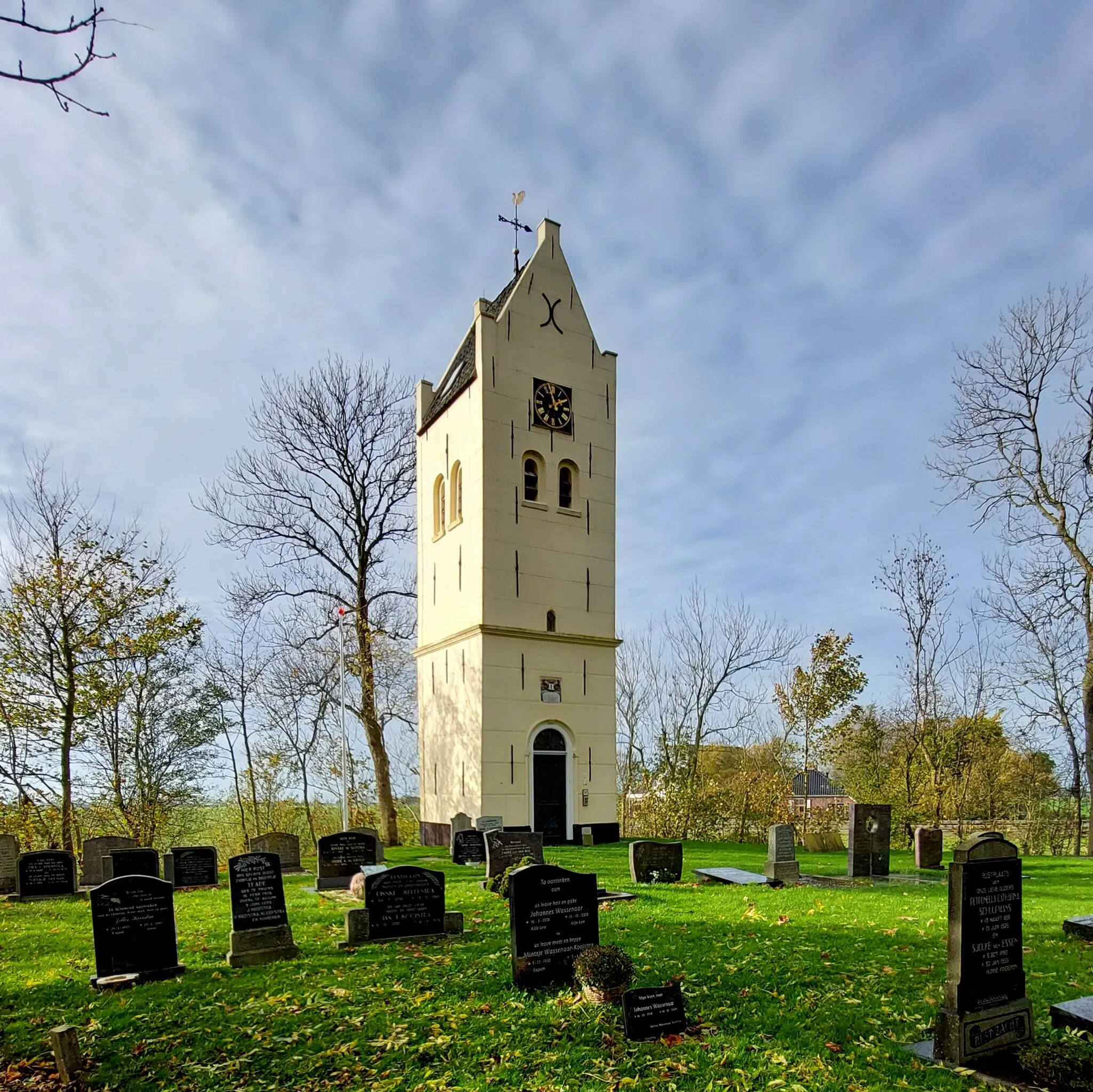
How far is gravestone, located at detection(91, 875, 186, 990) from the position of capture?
759 cm

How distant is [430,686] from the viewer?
23.6 metres

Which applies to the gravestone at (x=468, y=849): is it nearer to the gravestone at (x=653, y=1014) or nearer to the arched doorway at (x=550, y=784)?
the arched doorway at (x=550, y=784)

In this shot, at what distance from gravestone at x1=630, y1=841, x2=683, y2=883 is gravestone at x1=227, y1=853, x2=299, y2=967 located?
699 cm

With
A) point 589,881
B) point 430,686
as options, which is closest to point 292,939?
point 589,881

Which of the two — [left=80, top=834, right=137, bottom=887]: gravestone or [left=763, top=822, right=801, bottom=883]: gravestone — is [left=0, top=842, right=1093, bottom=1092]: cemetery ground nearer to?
[left=763, top=822, right=801, bottom=883]: gravestone

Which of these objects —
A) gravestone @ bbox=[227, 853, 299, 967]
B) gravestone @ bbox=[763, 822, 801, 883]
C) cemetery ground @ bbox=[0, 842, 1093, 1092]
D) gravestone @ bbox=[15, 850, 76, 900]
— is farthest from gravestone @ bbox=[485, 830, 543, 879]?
gravestone @ bbox=[15, 850, 76, 900]

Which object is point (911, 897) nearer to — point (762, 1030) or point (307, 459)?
point (762, 1030)

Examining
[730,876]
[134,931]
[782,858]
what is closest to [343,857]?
[134,931]

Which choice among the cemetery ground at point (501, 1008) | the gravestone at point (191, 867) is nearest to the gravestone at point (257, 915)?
the cemetery ground at point (501, 1008)

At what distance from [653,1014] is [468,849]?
10908 mm

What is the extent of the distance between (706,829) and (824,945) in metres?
18.4

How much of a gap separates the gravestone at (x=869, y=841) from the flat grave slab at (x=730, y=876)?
6.86ft

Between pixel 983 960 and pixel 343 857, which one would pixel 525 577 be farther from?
pixel 983 960

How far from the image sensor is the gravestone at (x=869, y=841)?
15.0m
